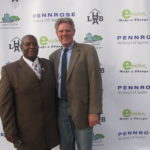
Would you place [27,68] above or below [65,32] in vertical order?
below

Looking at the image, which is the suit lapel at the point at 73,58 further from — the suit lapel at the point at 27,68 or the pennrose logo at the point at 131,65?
the pennrose logo at the point at 131,65

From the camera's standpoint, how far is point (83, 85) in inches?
77.5

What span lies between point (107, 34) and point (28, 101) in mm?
1193

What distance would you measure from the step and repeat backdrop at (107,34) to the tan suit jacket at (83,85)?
730 millimetres

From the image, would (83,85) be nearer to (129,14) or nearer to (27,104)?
(27,104)

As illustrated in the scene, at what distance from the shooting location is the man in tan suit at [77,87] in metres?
1.96

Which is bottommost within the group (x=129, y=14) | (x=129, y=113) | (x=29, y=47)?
(x=129, y=113)

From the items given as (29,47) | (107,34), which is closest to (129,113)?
(107,34)

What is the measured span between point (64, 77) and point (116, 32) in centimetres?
95

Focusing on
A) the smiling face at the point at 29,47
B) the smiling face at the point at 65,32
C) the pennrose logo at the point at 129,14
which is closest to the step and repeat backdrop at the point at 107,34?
the pennrose logo at the point at 129,14

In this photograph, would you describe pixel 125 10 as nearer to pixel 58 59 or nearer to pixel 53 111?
pixel 58 59

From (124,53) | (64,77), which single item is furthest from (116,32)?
(64,77)

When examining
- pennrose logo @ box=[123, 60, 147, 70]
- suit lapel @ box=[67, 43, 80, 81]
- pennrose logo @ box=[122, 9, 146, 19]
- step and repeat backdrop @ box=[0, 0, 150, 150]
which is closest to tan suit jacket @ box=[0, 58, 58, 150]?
suit lapel @ box=[67, 43, 80, 81]

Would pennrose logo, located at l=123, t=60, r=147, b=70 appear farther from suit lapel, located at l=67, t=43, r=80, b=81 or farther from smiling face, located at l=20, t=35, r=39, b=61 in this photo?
smiling face, located at l=20, t=35, r=39, b=61
